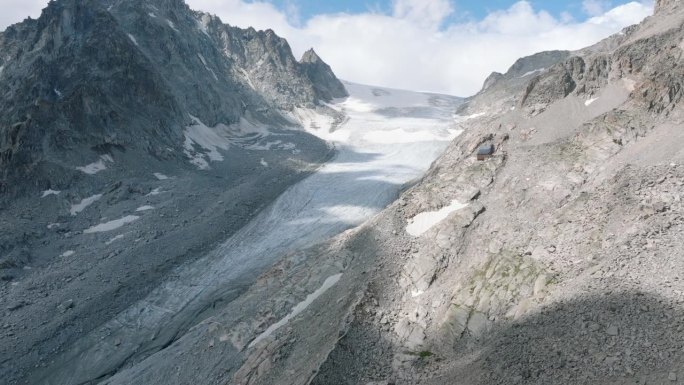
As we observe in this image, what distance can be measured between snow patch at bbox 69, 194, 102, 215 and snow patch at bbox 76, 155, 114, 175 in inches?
172

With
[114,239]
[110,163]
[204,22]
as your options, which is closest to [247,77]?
[204,22]

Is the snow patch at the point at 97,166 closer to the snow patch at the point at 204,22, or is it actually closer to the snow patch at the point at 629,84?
the snow patch at the point at 629,84

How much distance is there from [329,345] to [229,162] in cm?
4784

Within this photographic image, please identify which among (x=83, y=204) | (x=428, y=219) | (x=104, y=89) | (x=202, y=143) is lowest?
(x=428, y=219)

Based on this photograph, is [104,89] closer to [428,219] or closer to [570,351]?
[428,219]

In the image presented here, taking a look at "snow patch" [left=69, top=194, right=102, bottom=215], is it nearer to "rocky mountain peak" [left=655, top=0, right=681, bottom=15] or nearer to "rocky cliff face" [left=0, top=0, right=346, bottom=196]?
"rocky cliff face" [left=0, top=0, right=346, bottom=196]

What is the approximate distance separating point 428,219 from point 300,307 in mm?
8072

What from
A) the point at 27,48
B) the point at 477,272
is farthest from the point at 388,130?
the point at 477,272

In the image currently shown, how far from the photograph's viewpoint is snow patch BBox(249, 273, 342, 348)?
21.6 metres

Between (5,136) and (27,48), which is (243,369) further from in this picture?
(27,48)

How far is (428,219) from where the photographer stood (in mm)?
24766

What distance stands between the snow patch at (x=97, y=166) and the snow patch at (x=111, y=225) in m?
10.6

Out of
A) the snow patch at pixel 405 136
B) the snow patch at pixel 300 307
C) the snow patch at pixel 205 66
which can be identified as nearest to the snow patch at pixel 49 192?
the snow patch at pixel 300 307

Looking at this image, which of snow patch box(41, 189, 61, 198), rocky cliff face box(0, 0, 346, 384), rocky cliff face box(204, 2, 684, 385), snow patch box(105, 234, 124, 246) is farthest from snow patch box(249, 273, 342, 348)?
snow patch box(41, 189, 61, 198)
